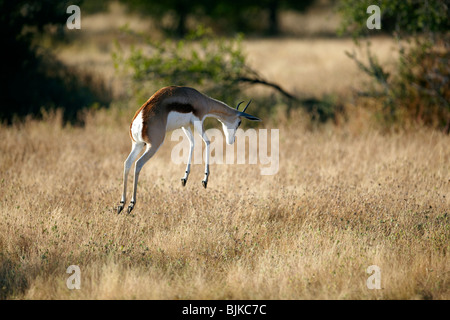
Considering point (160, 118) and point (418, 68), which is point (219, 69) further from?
point (160, 118)

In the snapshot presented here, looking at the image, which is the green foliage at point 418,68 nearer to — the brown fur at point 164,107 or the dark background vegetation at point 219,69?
the dark background vegetation at point 219,69

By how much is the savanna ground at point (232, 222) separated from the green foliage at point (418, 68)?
Result: 1.16m

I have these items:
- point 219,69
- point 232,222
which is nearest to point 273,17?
point 219,69

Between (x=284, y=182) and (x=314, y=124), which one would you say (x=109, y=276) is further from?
(x=314, y=124)

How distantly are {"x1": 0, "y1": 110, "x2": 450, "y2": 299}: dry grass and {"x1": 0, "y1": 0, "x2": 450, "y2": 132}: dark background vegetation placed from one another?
2.85 metres

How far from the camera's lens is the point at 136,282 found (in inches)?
212

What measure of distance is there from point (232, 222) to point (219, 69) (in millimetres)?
7646

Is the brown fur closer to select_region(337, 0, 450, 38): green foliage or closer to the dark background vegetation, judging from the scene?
the dark background vegetation

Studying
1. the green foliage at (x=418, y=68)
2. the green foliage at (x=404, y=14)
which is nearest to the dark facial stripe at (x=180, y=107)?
the green foliage at (x=418, y=68)

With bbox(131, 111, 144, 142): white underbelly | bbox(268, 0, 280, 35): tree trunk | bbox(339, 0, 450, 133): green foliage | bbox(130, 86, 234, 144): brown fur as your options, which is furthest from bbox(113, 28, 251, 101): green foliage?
bbox(268, 0, 280, 35): tree trunk

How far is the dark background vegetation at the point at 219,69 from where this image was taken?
42.9ft

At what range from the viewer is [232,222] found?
7234mm

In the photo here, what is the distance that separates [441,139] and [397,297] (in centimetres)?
687

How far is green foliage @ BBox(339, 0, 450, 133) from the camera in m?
12.8
